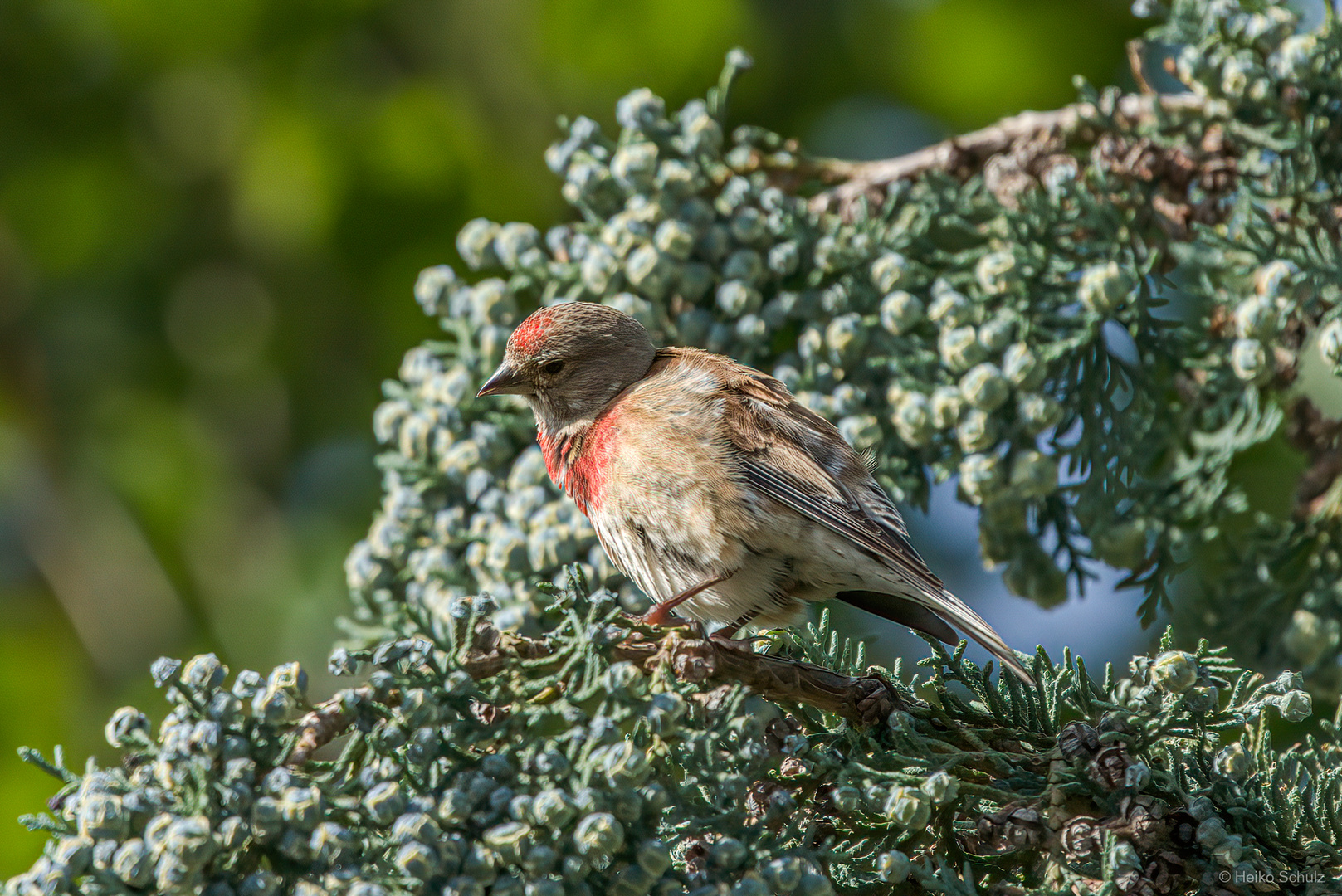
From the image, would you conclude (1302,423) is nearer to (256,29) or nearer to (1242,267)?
(1242,267)

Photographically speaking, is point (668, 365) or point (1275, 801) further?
point (668, 365)

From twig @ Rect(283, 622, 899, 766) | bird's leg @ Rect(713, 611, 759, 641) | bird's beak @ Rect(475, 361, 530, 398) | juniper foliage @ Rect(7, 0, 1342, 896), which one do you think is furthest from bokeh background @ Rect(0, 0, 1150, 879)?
twig @ Rect(283, 622, 899, 766)

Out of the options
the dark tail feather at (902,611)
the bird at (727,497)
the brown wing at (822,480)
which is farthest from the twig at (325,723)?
Result: the dark tail feather at (902,611)

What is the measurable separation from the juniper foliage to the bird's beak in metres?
0.08

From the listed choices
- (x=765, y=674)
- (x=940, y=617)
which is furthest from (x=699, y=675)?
(x=940, y=617)

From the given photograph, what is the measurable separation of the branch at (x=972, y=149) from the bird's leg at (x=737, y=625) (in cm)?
106

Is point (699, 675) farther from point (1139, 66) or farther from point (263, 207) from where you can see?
point (263, 207)

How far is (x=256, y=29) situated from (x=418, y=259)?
104 cm

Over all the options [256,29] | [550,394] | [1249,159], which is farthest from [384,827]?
[256,29]

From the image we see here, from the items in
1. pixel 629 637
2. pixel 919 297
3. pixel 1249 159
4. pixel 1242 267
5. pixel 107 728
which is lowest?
pixel 107 728

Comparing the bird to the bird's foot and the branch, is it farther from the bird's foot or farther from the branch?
the branch

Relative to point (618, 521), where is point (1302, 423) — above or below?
above

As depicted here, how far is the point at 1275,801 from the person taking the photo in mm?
1928

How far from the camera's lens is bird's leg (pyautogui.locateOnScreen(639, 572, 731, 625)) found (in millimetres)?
2390
